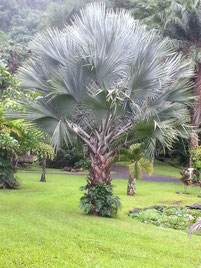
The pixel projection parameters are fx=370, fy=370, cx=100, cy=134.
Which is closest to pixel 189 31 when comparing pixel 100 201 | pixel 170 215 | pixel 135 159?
pixel 135 159

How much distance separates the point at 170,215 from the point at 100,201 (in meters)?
2.47

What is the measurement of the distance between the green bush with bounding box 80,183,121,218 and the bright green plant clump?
1.00 metres

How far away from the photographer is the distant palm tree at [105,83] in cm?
827

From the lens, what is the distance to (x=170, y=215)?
33.7ft

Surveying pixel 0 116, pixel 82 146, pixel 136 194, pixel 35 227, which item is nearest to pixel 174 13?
pixel 136 194

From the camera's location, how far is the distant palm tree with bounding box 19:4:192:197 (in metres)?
8.27

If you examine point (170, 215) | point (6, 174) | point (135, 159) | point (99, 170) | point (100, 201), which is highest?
point (135, 159)

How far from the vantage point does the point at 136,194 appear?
13641 millimetres

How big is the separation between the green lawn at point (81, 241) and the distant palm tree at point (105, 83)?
1.41 meters

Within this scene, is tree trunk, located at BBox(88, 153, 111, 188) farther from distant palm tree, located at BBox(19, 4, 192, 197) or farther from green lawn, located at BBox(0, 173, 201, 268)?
green lawn, located at BBox(0, 173, 201, 268)

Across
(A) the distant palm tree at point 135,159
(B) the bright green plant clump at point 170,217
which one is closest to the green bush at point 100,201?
(B) the bright green plant clump at point 170,217

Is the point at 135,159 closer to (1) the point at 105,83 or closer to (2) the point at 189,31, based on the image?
(1) the point at 105,83

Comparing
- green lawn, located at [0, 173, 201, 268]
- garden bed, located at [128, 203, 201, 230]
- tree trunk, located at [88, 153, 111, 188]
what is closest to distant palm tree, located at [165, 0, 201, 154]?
garden bed, located at [128, 203, 201, 230]

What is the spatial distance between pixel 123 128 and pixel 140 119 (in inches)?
30.4
